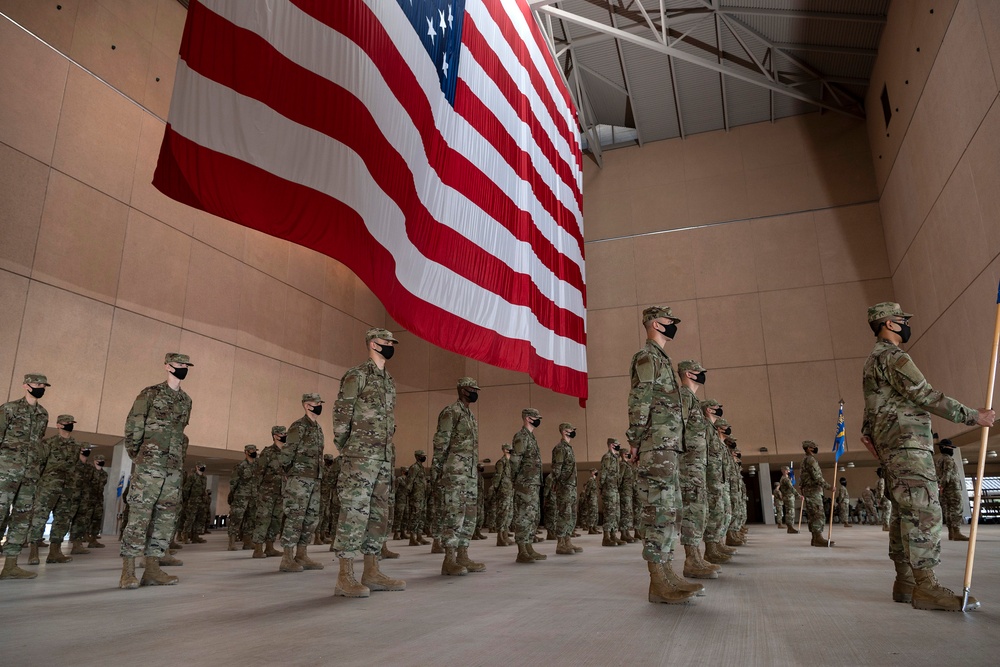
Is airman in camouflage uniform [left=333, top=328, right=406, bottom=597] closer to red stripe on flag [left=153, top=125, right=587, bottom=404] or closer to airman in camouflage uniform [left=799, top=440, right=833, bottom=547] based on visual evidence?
red stripe on flag [left=153, top=125, right=587, bottom=404]

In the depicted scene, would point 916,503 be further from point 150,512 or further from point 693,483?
point 150,512

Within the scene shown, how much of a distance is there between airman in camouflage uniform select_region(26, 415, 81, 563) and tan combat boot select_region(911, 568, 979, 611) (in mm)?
7641

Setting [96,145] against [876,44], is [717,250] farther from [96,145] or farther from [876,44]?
[96,145]

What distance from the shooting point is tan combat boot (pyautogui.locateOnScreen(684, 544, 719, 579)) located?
4.19 metres

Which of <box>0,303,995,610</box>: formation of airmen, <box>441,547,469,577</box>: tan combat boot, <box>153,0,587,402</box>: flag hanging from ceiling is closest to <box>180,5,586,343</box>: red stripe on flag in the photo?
<box>153,0,587,402</box>: flag hanging from ceiling

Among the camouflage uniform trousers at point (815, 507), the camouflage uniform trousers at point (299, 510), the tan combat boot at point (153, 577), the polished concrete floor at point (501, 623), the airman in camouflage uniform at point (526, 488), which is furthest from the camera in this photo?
the camouflage uniform trousers at point (815, 507)

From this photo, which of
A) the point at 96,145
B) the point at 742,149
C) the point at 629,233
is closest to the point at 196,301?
the point at 96,145

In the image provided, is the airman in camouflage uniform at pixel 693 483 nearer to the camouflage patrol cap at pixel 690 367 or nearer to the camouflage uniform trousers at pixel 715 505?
the camouflage patrol cap at pixel 690 367

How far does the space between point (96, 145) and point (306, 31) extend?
8277mm

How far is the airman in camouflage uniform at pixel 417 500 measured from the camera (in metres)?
10.1

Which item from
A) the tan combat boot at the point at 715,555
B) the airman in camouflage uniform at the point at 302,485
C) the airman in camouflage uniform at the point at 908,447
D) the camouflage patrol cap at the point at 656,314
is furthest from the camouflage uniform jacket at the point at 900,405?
the airman in camouflage uniform at the point at 302,485

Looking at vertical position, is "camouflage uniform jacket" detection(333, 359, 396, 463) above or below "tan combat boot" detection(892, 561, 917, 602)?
above

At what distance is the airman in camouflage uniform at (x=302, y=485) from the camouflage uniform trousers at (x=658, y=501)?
3.38 m

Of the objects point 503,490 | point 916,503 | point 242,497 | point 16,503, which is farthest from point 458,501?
point 242,497
